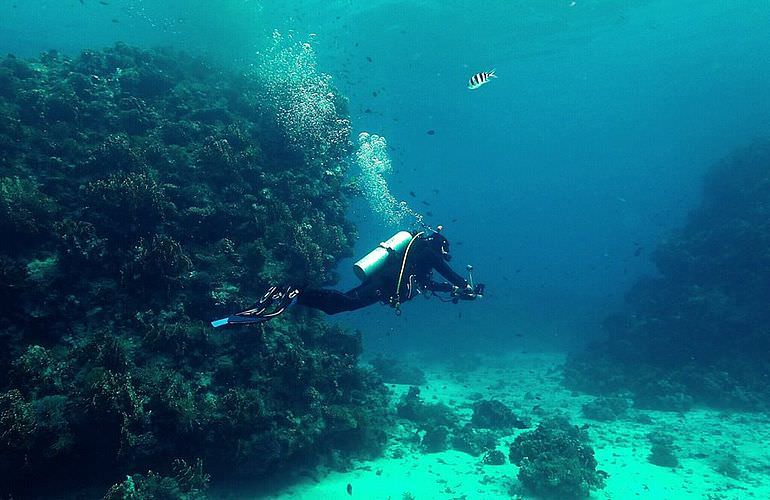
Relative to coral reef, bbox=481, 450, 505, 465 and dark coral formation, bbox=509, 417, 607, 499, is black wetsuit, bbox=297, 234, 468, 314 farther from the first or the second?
coral reef, bbox=481, 450, 505, 465

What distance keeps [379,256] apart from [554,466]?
756 centimetres

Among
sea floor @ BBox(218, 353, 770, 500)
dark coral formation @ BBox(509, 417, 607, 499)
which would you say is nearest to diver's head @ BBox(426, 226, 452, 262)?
sea floor @ BBox(218, 353, 770, 500)

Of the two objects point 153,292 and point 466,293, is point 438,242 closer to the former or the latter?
point 466,293

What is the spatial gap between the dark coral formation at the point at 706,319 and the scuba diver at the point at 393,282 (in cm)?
1569

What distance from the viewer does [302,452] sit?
962 centimetres

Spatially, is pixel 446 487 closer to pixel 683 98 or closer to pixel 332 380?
pixel 332 380

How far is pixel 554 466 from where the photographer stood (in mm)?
10195

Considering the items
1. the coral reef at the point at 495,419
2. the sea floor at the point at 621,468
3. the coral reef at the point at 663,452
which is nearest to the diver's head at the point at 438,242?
the sea floor at the point at 621,468

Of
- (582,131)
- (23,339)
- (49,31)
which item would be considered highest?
(582,131)

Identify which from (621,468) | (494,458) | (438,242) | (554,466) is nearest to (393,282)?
(438,242)

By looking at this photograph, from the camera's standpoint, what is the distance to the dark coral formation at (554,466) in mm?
10070

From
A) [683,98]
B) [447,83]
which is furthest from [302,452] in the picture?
[683,98]

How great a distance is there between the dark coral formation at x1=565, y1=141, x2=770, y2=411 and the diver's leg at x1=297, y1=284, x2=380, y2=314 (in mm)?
17356

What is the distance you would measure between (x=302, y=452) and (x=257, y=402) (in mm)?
2444
